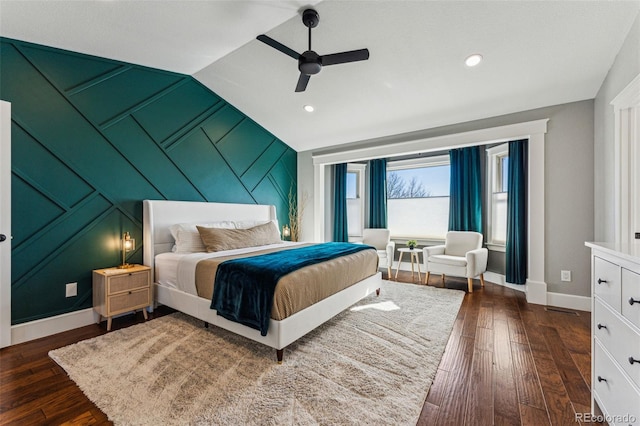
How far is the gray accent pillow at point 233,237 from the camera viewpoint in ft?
10.7

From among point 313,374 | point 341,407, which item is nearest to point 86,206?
point 313,374

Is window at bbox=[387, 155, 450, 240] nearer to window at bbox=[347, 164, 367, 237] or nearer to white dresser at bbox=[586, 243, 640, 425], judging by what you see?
window at bbox=[347, 164, 367, 237]

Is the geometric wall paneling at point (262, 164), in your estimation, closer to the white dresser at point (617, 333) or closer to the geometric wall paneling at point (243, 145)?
the geometric wall paneling at point (243, 145)

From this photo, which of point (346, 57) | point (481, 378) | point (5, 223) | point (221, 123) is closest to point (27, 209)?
point (5, 223)

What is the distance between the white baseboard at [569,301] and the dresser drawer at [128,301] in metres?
4.78

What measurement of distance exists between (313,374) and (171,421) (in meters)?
0.89

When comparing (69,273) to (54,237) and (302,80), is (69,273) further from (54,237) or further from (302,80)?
(302,80)

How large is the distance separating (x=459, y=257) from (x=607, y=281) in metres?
3.18

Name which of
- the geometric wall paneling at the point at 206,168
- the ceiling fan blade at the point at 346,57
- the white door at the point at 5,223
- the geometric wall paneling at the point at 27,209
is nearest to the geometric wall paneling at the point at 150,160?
the geometric wall paneling at the point at 206,168

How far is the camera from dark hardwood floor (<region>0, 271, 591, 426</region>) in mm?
1561

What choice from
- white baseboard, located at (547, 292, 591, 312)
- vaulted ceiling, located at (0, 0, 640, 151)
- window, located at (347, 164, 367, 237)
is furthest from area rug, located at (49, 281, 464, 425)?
window, located at (347, 164, 367, 237)

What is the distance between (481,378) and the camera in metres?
1.92

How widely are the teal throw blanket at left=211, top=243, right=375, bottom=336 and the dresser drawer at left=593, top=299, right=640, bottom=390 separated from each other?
6.19 ft

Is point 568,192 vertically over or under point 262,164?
under
